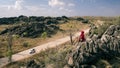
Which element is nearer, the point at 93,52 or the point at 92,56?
the point at 92,56

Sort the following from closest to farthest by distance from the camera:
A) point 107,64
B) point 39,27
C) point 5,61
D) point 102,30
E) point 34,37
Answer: point 107,64
point 102,30
point 5,61
point 34,37
point 39,27

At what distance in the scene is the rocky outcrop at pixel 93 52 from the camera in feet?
127

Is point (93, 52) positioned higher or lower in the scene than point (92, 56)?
higher

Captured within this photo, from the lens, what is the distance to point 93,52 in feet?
131

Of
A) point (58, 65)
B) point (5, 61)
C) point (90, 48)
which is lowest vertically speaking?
point (5, 61)

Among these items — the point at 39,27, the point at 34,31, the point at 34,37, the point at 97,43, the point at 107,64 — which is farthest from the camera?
the point at 39,27

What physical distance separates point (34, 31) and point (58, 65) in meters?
74.5

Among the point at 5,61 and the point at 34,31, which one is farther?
the point at 34,31

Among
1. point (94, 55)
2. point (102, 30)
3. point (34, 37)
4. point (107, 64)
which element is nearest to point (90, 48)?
point (94, 55)

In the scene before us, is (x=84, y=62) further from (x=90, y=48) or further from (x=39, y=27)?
(x=39, y=27)

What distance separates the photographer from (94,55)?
3950cm

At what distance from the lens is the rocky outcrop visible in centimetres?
3875

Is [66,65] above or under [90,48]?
under

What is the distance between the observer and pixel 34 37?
104438 millimetres
